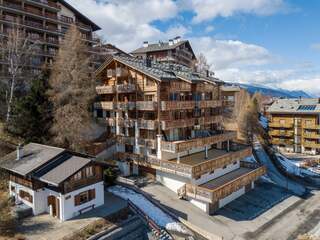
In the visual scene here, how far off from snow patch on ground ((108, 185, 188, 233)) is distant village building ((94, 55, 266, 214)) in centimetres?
392

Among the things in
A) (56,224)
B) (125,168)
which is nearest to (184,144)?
(125,168)

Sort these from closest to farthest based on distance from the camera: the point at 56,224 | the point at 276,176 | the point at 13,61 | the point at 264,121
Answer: the point at 56,224 → the point at 13,61 → the point at 276,176 → the point at 264,121

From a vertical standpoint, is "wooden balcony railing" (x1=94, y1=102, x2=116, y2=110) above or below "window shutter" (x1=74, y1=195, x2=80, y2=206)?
above

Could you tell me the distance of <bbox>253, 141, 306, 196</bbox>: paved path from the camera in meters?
36.7

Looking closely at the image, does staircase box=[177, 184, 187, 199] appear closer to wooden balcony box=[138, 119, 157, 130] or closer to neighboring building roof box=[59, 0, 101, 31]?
wooden balcony box=[138, 119, 157, 130]

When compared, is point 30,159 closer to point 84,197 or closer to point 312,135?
point 84,197

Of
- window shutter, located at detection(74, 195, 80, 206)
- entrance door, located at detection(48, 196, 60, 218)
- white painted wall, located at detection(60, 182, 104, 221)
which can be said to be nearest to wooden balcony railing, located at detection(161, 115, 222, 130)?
white painted wall, located at detection(60, 182, 104, 221)

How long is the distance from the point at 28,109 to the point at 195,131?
2051 centimetres

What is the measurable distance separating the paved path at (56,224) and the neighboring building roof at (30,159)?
3.95 metres

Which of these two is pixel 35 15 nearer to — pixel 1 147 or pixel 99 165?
pixel 1 147

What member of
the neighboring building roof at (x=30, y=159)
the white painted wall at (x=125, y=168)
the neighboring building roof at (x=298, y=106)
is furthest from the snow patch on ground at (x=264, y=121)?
the neighboring building roof at (x=30, y=159)

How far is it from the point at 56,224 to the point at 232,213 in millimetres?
16424

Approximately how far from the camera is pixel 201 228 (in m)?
23.3

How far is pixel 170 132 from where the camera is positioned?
3303 centimetres
